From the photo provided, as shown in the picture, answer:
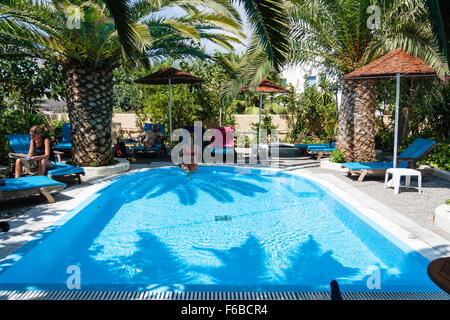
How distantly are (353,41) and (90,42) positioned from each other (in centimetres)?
732

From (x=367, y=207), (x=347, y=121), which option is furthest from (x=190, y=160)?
(x=367, y=207)

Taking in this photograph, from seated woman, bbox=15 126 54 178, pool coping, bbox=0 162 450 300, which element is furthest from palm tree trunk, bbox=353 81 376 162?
seated woman, bbox=15 126 54 178

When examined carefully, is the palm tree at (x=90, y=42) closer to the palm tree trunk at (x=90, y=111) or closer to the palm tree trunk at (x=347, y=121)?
the palm tree trunk at (x=90, y=111)

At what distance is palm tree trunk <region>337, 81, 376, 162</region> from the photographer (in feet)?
31.8

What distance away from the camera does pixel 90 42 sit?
819cm

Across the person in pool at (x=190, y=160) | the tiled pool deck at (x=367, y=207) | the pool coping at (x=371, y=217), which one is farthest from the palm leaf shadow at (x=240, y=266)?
the person in pool at (x=190, y=160)

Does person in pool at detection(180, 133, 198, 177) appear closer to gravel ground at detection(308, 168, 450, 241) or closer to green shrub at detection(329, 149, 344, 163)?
gravel ground at detection(308, 168, 450, 241)

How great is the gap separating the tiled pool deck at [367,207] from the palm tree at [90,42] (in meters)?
1.60

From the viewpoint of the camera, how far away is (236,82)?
968cm

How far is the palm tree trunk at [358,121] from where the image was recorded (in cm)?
969

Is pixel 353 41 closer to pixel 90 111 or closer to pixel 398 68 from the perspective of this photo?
pixel 398 68

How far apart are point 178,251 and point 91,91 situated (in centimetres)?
589

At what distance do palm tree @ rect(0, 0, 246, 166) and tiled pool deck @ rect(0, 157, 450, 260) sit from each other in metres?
1.60

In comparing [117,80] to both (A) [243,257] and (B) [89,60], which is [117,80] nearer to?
(B) [89,60]
